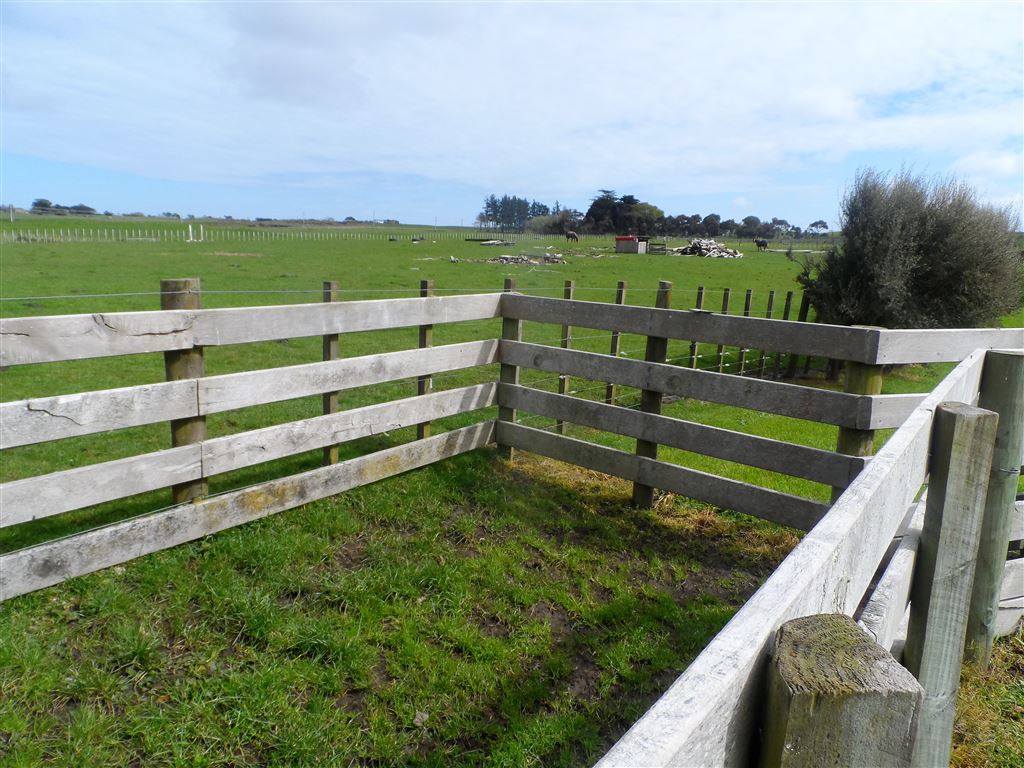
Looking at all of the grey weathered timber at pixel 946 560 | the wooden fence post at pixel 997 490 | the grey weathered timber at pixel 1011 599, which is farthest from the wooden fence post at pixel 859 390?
the grey weathered timber at pixel 946 560

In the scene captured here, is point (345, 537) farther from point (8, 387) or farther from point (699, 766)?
point (8, 387)

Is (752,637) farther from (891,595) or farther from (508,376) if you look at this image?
(508,376)

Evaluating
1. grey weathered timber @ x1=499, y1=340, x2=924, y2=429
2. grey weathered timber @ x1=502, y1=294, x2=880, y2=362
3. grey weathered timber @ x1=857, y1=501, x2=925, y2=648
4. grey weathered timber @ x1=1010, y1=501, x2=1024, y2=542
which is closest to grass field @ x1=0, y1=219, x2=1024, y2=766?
grey weathered timber @ x1=1010, y1=501, x2=1024, y2=542

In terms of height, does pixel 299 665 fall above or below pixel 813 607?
below

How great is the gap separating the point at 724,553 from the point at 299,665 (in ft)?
10.3

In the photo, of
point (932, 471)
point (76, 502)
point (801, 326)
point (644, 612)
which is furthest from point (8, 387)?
point (932, 471)

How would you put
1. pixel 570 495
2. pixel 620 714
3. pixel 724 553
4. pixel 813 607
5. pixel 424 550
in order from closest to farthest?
pixel 813 607 → pixel 620 714 → pixel 424 550 → pixel 724 553 → pixel 570 495

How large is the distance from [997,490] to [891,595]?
1488 mm

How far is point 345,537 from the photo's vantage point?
4.86 metres

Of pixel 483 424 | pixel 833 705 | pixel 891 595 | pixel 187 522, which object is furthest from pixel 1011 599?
pixel 187 522

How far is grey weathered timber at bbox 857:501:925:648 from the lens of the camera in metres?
1.93

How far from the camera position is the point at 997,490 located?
3195 mm

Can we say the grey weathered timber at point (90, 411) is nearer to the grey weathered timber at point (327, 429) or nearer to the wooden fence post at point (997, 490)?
the grey weathered timber at point (327, 429)

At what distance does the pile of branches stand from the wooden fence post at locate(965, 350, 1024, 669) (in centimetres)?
3203
